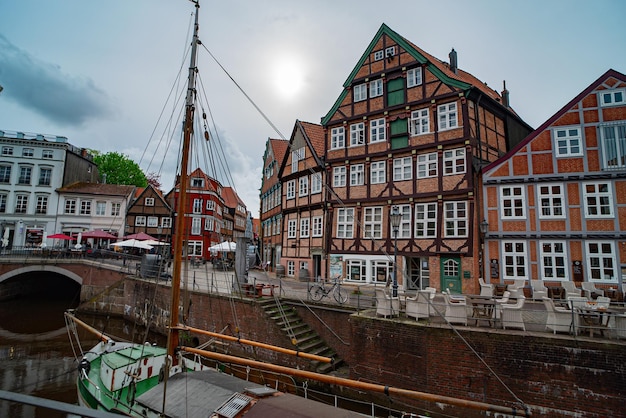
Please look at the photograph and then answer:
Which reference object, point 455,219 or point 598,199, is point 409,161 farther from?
point 598,199

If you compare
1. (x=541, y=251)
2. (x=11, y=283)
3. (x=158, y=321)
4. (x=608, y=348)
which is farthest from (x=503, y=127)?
(x=11, y=283)

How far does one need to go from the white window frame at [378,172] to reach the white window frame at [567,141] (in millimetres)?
8909

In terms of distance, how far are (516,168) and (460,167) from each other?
279 centimetres

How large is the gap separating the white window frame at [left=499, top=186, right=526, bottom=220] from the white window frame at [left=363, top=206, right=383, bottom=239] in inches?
262

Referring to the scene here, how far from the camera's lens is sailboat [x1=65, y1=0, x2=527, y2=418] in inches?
238

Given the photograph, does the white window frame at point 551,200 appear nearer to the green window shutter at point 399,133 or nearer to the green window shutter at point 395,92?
the green window shutter at point 399,133

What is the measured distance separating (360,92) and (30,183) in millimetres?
38326

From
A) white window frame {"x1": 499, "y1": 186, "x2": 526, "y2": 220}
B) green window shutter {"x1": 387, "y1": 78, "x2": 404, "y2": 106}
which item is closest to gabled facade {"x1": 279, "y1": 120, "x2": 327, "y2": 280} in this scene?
green window shutter {"x1": 387, "y1": 78, "x2": 404, "y2": 106}

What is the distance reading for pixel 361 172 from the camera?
22.2 meters

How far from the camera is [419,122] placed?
20.3 metres

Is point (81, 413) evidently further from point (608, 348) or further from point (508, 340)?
point (608, 348)

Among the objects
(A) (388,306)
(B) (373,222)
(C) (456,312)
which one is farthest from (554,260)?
(A) (388,306)

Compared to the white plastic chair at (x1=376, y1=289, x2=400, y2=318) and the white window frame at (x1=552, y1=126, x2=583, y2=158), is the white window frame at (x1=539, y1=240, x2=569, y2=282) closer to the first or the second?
the white window frame at (x1=552, y1=126, x2=583, y2=158)

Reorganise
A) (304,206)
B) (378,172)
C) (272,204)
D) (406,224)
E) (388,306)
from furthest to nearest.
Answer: (272,204) < (304,206) < (378,172) < (406,224) < (388,306)
